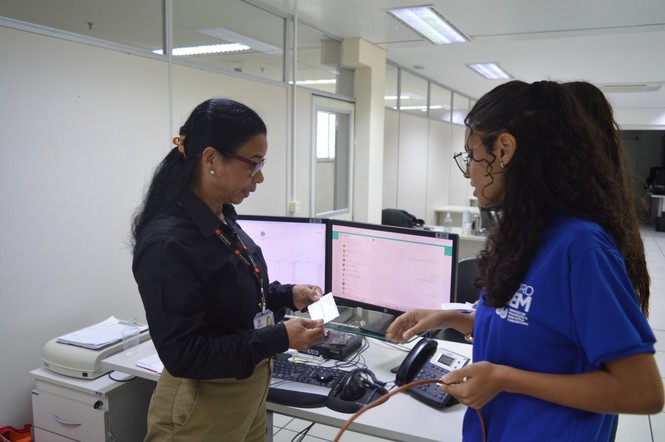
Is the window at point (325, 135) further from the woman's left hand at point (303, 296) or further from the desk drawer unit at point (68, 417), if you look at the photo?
the desk drawer unit at point (68, 417)

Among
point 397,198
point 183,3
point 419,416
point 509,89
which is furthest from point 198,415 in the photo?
point 397,198

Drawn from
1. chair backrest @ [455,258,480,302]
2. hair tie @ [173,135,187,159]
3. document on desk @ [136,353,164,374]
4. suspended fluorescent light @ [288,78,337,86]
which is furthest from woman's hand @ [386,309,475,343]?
suspended fluorescent light @ [288,78,337,86]

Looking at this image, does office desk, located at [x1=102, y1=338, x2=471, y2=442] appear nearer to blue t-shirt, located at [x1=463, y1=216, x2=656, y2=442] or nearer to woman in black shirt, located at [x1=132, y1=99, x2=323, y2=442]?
woman in black shirt, located at [x1=132, y1=99, x2=323, y2=442]

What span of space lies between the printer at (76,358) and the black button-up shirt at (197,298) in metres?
1.00

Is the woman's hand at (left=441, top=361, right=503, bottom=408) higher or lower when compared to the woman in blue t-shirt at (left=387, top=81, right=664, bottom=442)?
lower

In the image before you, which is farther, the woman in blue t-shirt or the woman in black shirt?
the woman in black shirt

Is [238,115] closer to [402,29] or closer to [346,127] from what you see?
[402,29]

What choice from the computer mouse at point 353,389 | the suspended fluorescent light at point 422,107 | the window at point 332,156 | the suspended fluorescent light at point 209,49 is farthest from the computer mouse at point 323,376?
the suspended fluorescent light at point 422,107

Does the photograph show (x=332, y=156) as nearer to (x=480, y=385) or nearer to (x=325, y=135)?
(x=325, y=135)

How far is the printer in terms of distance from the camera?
78.4 inches

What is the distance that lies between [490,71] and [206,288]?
6630 millimetres

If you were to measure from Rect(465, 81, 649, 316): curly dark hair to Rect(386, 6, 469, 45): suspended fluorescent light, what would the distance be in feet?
10.6

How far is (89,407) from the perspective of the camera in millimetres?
1957

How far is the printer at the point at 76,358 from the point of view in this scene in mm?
1991
